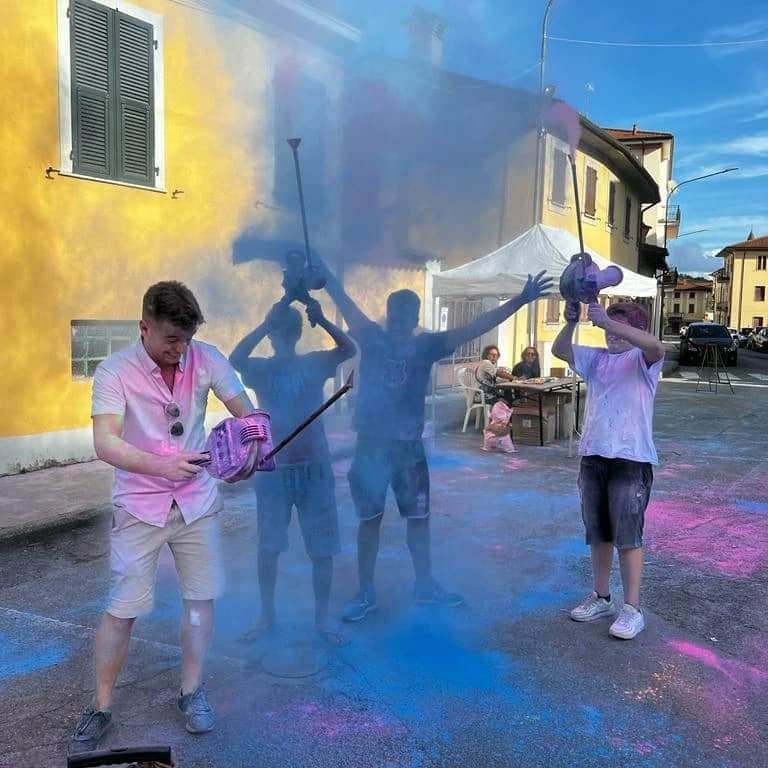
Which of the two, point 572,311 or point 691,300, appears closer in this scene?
point 572,311

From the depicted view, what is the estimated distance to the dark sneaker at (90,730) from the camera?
2.00 metres

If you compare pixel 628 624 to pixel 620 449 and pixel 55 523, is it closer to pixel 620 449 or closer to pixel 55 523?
pixel 620 449

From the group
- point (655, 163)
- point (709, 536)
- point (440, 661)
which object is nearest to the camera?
point (440, 661)

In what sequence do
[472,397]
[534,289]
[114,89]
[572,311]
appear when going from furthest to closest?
[472,397]
[114,89]
[572,311]
[534,289]

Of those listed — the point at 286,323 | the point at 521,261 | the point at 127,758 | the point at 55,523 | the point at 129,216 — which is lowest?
the point at 55,523

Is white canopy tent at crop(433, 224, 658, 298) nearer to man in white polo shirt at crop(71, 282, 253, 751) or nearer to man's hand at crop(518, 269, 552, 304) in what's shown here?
man's hand at crop(518, 269, 552, 304)

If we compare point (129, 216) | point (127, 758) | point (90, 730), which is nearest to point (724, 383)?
point (129, 216)

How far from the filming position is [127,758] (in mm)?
1662

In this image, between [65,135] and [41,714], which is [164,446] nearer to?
[41,714]

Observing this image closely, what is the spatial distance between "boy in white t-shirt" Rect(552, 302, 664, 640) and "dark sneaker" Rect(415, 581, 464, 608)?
487 millimetres

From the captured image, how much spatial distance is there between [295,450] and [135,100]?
3.55m

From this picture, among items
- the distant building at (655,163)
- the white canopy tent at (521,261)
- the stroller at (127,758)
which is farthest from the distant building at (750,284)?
the stroller at (127,758)

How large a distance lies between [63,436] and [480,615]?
4.19 meters

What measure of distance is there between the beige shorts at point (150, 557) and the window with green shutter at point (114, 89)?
3230 mm
